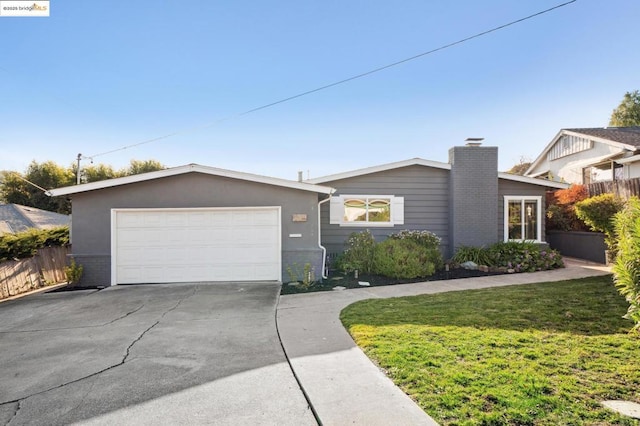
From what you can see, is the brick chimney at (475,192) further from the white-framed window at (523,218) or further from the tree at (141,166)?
the tree at (141,166)

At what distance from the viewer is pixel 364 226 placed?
38.0ft

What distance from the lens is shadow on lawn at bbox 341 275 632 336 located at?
4922 millimetres

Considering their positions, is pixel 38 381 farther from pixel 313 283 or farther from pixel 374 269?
pixel 374 269

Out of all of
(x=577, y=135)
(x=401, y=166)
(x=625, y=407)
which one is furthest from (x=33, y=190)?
(x=577, y=135)

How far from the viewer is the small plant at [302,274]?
8430 millimetres

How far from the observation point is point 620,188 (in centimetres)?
1243

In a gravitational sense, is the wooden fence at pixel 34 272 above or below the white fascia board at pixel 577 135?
below

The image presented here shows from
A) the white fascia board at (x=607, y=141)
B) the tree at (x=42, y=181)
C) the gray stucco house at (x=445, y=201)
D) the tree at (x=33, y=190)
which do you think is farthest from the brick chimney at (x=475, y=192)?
the tree at (x=33, y=190)

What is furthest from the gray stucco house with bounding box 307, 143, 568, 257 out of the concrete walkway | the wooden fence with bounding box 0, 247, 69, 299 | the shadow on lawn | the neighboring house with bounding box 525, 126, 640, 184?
the wooden fence with bounding box 0, 247, 69, 299

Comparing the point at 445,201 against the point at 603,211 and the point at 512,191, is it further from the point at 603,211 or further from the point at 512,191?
the point at 603,211

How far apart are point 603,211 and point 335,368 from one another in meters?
11.2

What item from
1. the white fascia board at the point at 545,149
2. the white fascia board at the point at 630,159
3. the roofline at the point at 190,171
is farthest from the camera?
the white fascia board at the point at 545,149

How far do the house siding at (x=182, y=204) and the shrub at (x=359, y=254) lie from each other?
1399 millimetres

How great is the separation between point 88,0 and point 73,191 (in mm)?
5190
